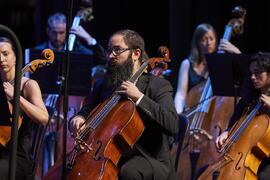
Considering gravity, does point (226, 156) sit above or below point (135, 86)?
below

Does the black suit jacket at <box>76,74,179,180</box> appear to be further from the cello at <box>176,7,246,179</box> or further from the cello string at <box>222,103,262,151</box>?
the cello at <box>176,7,246,179</box>

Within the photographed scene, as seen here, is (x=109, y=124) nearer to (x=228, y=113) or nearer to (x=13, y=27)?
(x=228, y=113)

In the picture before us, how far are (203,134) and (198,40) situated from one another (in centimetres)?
92

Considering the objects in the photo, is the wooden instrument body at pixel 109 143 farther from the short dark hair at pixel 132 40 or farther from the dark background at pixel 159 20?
the dark background at pixel 159 20

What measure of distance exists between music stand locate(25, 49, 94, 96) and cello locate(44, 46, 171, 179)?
115 cm

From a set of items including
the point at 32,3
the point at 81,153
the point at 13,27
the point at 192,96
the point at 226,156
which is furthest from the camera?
the point at 32,3

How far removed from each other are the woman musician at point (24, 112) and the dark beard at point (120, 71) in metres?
0.44

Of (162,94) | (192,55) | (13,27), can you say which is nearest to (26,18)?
(13,27)

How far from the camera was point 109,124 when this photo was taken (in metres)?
3.56

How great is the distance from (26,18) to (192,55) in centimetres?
261

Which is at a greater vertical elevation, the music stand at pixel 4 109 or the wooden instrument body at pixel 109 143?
the music stand at pixel 4 109

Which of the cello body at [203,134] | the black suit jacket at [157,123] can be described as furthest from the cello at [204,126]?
the black suit jacket at [157,123]

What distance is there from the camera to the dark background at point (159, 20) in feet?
20.4

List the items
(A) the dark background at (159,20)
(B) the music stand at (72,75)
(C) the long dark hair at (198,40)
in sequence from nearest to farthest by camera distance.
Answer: (B) the music stand at (72,75) → (C) the long dark hair at (198,40) → (A) the dark background at (159,20)
